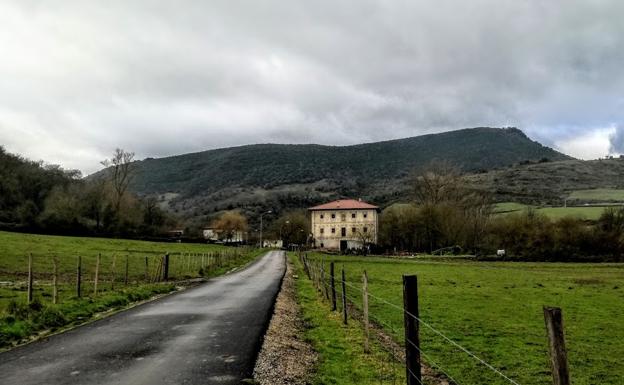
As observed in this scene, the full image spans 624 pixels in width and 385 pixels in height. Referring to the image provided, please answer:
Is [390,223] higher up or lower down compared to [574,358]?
higher up

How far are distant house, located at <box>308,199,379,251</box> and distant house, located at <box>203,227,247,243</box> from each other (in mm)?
26499

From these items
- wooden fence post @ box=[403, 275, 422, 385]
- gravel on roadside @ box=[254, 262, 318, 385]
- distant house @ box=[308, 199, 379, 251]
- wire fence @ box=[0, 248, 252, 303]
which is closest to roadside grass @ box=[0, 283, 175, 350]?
wire fence @ box=[0, 248, 252, 303]

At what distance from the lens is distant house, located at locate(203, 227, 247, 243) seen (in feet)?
486

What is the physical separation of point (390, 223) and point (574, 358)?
322ft

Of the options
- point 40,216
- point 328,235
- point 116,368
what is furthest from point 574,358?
point 328,235

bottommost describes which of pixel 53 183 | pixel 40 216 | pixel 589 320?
pixel 589 320

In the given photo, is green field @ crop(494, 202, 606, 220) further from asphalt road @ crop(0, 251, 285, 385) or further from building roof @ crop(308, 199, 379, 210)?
asphalt road @ crop(0, 251, 285, 385)

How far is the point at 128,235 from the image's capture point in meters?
93.6

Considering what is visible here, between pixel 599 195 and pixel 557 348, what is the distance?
18699 cm

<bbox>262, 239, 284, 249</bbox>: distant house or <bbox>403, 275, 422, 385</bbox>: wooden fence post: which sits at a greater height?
<bbox>262, 239, 284, 249</bbox>: distant house

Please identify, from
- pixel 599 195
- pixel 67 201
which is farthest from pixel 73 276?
pixel 599 195

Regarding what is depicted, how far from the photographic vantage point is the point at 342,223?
438ft

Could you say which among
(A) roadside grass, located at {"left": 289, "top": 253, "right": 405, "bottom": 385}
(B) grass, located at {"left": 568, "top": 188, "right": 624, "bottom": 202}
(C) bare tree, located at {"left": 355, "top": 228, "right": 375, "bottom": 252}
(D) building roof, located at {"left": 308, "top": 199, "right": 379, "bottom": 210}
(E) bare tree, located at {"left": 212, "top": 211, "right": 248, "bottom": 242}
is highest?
(B) grass, located at {"left": 568, "top": 188, "right": 624, "bottom": 202}

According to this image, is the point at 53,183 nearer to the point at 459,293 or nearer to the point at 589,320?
the point at 459,293
